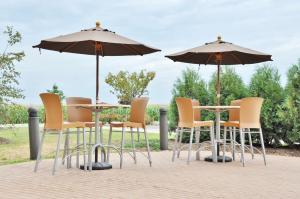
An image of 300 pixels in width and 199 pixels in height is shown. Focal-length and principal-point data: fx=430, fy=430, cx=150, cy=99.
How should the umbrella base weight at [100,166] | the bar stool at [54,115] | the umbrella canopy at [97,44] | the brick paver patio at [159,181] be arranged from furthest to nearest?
1. the umbrella base weight at [100,166]
2. the umbrella canopy at [97,44]
3. the bar stool at [54,115]
4. the brick paver patio at [159,181]

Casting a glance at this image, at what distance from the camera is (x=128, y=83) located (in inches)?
1167

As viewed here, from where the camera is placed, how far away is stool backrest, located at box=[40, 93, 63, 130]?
19.7 ft

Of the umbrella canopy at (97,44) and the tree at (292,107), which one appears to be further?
the tree at (292,107)

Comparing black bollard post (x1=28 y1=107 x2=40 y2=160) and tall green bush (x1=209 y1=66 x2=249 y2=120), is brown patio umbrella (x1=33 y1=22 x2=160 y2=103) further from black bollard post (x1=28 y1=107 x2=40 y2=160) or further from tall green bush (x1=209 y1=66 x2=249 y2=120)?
tall green bush (x1=209 y1=66 x2=249 y2=120)

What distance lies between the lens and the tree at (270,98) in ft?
33.0

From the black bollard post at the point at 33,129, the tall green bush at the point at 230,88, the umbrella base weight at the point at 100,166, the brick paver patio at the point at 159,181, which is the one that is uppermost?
the tall green bush at the point at 230,88

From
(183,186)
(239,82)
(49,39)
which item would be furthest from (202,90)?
(183,186)

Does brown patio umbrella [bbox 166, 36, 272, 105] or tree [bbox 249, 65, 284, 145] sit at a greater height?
brown patio umbrella [bbox 166, 36, 272, 105]

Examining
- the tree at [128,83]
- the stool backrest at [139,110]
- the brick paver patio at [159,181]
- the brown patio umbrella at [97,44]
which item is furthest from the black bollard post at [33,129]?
the tree at [128,83]

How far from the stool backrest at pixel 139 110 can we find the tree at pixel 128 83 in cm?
2245

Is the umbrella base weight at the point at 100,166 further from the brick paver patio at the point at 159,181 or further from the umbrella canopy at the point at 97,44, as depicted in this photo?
the umbrella canopy at the point at 97,44

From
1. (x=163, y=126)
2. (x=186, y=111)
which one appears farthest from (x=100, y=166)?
(x=163, y=126)

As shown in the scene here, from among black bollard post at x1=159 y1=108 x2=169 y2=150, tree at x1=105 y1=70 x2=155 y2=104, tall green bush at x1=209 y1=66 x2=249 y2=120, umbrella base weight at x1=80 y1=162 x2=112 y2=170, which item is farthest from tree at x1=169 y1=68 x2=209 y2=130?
tree at x1=105 y1=70 x2=155 y2=104

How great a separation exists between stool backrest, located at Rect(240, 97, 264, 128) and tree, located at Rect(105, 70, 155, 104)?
22.2 meters
